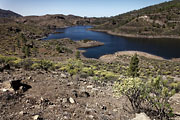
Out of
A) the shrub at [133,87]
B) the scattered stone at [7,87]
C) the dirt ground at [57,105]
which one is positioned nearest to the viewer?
the dirt ground at [57,105]

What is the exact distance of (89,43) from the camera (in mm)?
121188

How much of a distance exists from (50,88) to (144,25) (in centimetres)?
20380

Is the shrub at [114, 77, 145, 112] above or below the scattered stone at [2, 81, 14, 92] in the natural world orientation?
above

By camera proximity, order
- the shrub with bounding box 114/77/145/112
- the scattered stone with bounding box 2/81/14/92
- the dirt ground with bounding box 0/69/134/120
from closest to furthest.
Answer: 1. the dirt ground with bounding box 0/69/134/120
2. the shrub with bounding box 114/77/145/112
3. the scattered stone with bounding box 2/81/14/92

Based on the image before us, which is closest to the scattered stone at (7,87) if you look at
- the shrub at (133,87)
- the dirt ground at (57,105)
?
the dirt ground at (57,105)

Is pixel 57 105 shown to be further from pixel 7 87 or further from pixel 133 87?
pixel 133 87

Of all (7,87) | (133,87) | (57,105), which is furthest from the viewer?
(7,87)

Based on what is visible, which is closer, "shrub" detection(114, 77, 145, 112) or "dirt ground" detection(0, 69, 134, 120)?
"dirt ground" detection(0, 69, 134, 120)

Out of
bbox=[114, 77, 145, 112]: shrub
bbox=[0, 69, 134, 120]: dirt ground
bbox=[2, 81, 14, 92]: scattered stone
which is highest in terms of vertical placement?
bbox=[114, 77, 145, 112]: shrub

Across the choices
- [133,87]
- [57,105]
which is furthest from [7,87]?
[133,87]

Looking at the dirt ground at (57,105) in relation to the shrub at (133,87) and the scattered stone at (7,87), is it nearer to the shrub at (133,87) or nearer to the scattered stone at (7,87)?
the scattered stone at (7,87)

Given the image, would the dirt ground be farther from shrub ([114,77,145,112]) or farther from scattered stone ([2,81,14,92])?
shrub ([114,77,145,112])

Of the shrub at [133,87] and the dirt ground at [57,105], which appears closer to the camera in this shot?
the dirt ground at [57,105]

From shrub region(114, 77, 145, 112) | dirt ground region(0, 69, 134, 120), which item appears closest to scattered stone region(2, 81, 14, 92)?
dirt ground region(0, 69, 134, 120)
